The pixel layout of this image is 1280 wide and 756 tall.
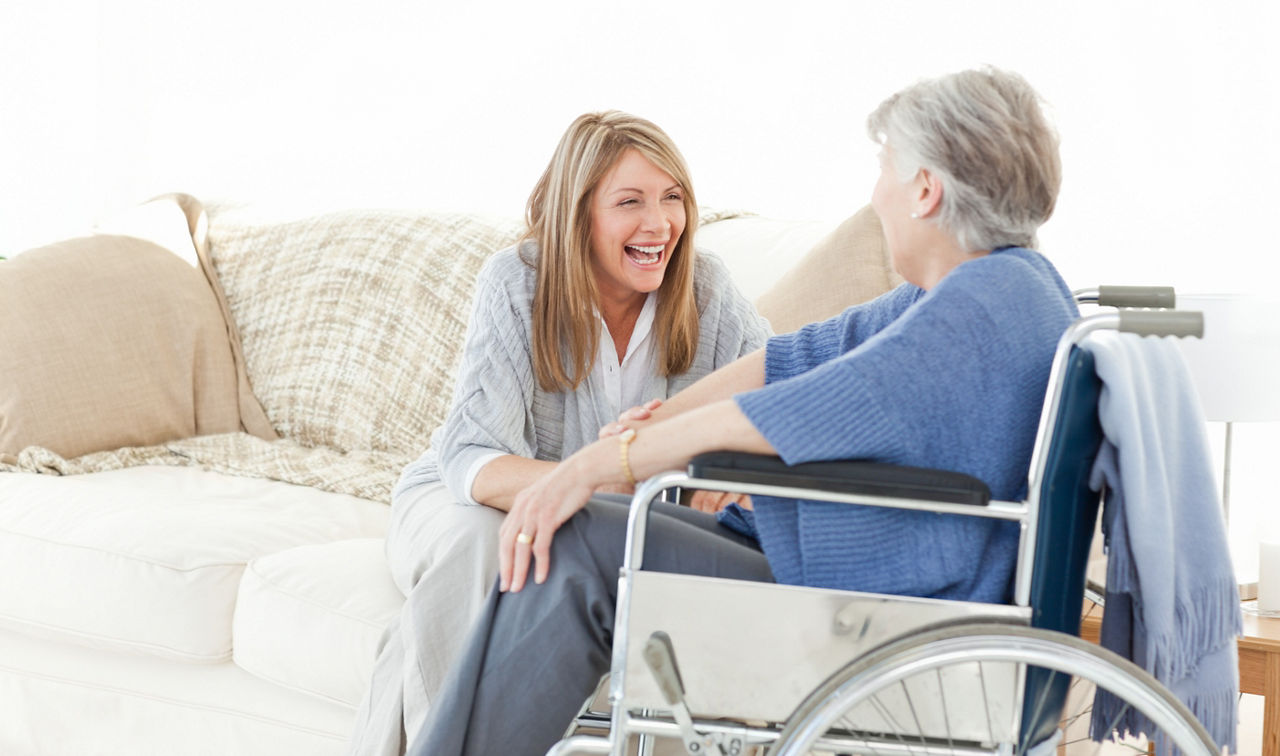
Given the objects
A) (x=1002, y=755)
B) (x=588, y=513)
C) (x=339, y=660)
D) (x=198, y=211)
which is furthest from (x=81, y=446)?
(x=1002, y=755)

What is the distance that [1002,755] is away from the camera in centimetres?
115

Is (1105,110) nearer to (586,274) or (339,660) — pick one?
(586,274)

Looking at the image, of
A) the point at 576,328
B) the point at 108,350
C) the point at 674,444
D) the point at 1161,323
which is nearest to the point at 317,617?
the point at 576,328

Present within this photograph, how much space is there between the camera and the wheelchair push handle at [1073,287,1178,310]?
1356 mm

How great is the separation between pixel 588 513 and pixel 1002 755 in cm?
49

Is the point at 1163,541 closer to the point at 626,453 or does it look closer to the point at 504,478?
the point at 626,453

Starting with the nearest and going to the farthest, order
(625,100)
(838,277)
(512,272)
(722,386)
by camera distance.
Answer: (722,386) < (512,272) < (838,277) < (625,100)

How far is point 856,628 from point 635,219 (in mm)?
808

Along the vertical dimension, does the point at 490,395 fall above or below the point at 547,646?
above

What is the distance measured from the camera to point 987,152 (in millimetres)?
1235

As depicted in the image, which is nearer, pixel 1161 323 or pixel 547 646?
pixel 1161 323

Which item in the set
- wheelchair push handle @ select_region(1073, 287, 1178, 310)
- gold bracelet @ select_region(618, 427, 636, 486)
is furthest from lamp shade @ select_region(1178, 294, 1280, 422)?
gold bracelet @ select_region(618, 427, 636, 486)

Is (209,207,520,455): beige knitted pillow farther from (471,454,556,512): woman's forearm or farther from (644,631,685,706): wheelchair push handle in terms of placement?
(644,631,685,706): wheelchair push handle

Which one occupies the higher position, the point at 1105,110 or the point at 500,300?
the point at 1105,110
